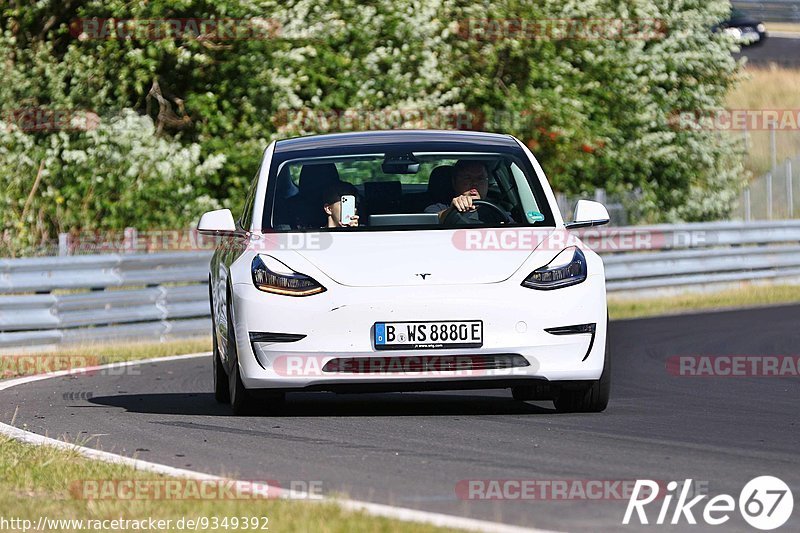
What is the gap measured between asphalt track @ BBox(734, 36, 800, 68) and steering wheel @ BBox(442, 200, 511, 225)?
1793 inches

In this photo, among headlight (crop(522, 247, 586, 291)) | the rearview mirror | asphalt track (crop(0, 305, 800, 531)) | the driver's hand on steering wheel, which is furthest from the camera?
the rearview mirror

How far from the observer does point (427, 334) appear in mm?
8430

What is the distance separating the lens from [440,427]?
839 centimetres

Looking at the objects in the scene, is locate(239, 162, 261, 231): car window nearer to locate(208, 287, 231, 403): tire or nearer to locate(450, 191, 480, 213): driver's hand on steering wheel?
locate(208, 287, 231, 403): tire

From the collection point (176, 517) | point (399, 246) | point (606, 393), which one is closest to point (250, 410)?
point (399, 246)

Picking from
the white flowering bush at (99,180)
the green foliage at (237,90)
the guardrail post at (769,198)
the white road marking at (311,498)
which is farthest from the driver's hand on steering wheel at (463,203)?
the guardrail post at (769,198)

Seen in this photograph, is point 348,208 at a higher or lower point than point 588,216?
higher

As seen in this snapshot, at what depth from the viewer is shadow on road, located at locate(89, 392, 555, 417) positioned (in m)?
9.23

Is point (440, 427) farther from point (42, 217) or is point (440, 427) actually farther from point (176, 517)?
point (42, 217)

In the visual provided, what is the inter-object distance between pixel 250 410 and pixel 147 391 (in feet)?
7.93

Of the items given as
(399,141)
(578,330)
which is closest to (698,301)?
(399,141)

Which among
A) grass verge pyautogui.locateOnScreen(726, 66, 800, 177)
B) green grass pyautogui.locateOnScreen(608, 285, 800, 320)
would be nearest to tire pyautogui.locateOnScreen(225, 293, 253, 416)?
green grass pyautogui.locateOnScreen(608, 285, 800, 320)

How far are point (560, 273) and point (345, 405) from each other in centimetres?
182

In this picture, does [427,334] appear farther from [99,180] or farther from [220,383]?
[99,180]
